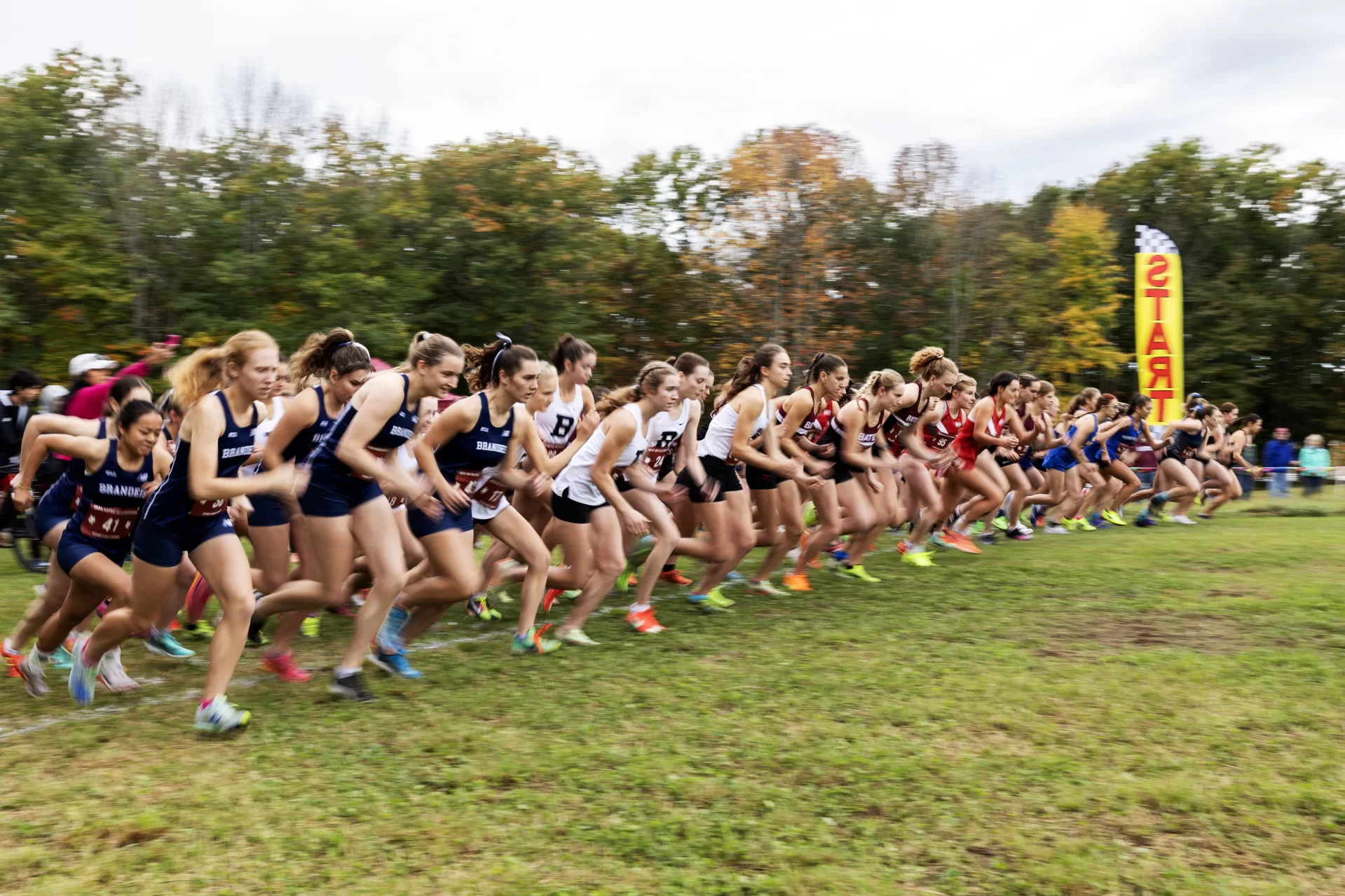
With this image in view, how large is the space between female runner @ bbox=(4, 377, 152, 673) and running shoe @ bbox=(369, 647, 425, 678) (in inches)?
48.9

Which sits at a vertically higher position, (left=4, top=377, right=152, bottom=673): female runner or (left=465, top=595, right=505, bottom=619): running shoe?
(left=4, top=377, right=152, bottom=673): female runner

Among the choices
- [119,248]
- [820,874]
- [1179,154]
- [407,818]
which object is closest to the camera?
[820,874]

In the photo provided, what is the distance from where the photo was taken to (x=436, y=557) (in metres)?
5.72

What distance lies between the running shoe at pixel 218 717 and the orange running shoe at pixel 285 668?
3.50ft

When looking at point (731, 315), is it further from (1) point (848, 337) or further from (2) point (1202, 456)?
(2) point (1202, 456)

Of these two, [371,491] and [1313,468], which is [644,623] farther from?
[1313,468]

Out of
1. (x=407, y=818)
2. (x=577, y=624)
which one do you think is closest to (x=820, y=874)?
(x=407, y=818)

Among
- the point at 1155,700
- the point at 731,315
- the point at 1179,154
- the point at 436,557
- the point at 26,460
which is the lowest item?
the point at 1155,700

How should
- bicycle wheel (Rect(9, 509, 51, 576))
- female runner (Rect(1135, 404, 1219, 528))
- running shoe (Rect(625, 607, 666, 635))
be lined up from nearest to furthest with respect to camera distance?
1. running shoe (Rect(625, 607, 666, 635))
2. bicycle wheel (Rect(9, 509, 51, 576))
3. female runner (Rect(1135, 404, 1219, 528))

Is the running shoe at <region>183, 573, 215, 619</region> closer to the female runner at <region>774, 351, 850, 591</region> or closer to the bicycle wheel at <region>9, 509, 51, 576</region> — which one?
the bicycle wheel at <region>9, 509, 51, 576</region>

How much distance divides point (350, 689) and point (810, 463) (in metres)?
4.39

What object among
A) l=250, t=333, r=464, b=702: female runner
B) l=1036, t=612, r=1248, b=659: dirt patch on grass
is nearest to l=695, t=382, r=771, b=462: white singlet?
l=1036, t=612, r=1248, b=659: dirt patch on grass

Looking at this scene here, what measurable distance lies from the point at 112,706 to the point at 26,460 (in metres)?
1.98

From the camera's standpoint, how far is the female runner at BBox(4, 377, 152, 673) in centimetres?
563
